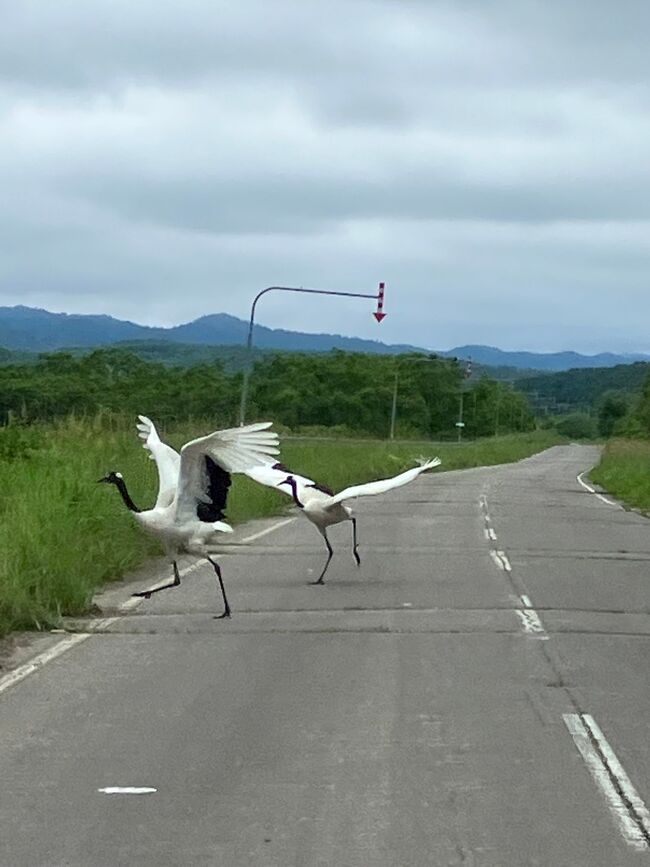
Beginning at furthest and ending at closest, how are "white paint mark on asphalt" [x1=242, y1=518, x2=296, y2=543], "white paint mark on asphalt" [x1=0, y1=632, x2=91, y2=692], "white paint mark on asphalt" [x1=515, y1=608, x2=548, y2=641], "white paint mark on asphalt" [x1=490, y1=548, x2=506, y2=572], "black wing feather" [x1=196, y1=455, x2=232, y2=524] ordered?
"white paint mark on asphalt" [x1=242, y1=518, x2=296, y2=543] < "white paint mark on asphalt" [x1=490, y1=548, x2=506, y2=572] < "black wing feather" [x1=196, y1=455, x2=232, y2=524] < "white paint mark on asphalt" [x1=515, y1=608, x2=548, y2=641] < "white paint mark on asphalt" [x1=0, y1=632, x2=91, y2=692]

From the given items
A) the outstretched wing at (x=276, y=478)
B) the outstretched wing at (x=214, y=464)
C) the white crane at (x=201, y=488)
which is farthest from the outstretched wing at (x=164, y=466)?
the outstretched wing at (x=276, y=478)

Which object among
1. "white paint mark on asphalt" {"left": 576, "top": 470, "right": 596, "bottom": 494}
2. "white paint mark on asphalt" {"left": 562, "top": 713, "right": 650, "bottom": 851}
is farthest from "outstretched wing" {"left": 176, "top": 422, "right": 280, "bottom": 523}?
"white paint mark on asphalt" {"left": 576, "top": 470, "right": 596, "bottom": 494}

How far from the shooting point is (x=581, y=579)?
55.2ft

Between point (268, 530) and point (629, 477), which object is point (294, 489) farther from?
point (629, 477)

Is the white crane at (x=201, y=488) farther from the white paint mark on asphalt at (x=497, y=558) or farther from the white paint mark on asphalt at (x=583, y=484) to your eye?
the white paint mark on asphalt at (x=583, y=484)

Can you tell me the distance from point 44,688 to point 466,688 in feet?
8.83

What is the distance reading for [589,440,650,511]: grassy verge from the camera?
38188mm

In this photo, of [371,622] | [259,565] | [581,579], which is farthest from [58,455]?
[371,622]

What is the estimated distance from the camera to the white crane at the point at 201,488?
13234 mm

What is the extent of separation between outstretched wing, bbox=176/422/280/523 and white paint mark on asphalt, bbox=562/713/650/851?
5089 mm

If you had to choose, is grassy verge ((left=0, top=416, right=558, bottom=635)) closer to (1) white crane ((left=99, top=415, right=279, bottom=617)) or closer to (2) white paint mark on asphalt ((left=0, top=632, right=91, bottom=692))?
(2) white paint mark on asphalt ((left=0, top=632, right=91, bottom=692))

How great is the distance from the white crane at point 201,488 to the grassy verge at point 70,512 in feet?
3.00

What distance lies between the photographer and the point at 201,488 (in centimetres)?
1343

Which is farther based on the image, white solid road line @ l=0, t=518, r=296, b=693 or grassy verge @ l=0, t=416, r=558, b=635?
grassy verge @ l=0, t=416, r=558, b=635
